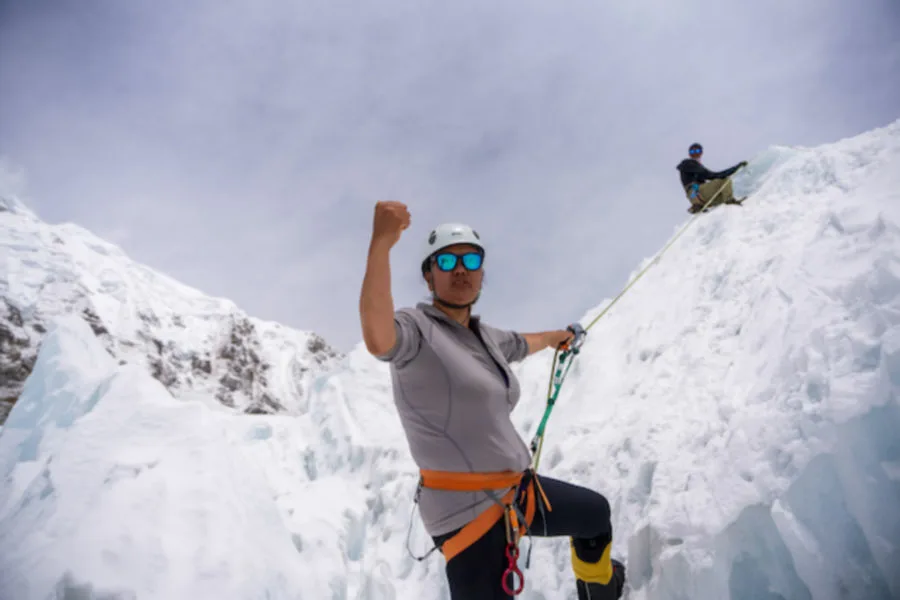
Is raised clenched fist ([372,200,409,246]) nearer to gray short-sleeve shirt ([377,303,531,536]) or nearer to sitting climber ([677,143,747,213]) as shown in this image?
gray short-sleeve shirt ([377,303,531,536])

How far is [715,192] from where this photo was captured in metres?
8.11

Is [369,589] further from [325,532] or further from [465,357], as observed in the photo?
[465,357]

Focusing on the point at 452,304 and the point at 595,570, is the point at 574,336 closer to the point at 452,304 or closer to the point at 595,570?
the point at 452,304

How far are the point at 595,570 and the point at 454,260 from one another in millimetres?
1933

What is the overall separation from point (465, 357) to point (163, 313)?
351 feet

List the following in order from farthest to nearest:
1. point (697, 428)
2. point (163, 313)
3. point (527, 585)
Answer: point (163, 313), point (527, 585), point (697, 428)

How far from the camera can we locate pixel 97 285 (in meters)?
82.0

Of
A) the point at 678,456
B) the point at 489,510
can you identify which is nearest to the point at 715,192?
the point at 678,456

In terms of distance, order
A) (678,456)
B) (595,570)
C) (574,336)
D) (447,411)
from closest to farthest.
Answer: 1. (447,411)
2. (595,570)
3. (574,336)
4. (678,456)

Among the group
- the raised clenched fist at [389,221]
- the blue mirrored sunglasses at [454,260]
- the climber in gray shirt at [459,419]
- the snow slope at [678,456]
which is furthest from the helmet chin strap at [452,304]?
the snow slope at [678,456]

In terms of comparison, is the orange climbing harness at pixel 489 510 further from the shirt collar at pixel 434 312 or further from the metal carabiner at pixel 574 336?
the metal carabiner at pixel 574 336

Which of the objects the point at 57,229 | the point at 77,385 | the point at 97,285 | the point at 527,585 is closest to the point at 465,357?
the point at 527,585

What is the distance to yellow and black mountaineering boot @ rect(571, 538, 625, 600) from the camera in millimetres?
2355

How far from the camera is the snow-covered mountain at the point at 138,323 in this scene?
Answer: 6956 cm
